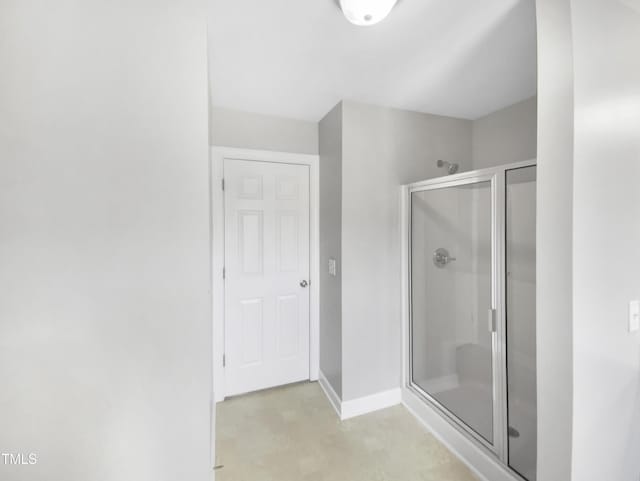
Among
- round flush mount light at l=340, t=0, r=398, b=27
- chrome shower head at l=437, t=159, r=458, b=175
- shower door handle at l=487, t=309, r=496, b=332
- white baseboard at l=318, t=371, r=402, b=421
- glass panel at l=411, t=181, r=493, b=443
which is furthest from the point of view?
chrome shower head at l=437, t=159, r=458, b=175

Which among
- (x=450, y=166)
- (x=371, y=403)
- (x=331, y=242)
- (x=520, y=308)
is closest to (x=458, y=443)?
(x=371, y=403)

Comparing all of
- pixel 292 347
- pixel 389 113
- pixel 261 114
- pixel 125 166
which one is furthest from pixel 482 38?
pixel 292 347

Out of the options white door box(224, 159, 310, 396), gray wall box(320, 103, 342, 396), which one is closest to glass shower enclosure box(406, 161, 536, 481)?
gray wall box(320, 103, 342, 396)

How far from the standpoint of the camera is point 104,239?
95 centimetres

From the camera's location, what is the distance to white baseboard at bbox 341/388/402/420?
6.55ft

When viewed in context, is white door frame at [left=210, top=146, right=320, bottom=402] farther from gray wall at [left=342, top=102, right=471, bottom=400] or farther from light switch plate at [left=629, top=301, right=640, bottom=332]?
light switch plate at [left=629, top=301, right=640, bottom=332]

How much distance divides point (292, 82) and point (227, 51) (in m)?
0.45

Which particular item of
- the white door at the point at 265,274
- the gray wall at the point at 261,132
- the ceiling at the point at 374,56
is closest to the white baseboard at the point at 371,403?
the white door at the point at 265,274

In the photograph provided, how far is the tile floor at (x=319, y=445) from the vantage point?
153 cm

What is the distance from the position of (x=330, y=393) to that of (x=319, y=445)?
1.52ft

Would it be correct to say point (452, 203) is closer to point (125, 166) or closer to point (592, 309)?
point (592, 309)

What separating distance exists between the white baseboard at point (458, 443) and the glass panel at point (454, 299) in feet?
0.30

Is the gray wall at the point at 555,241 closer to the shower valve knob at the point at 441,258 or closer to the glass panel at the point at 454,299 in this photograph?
the glass panel at the point at 454,299

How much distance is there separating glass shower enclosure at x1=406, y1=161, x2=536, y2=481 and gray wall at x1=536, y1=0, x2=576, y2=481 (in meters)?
0.42
